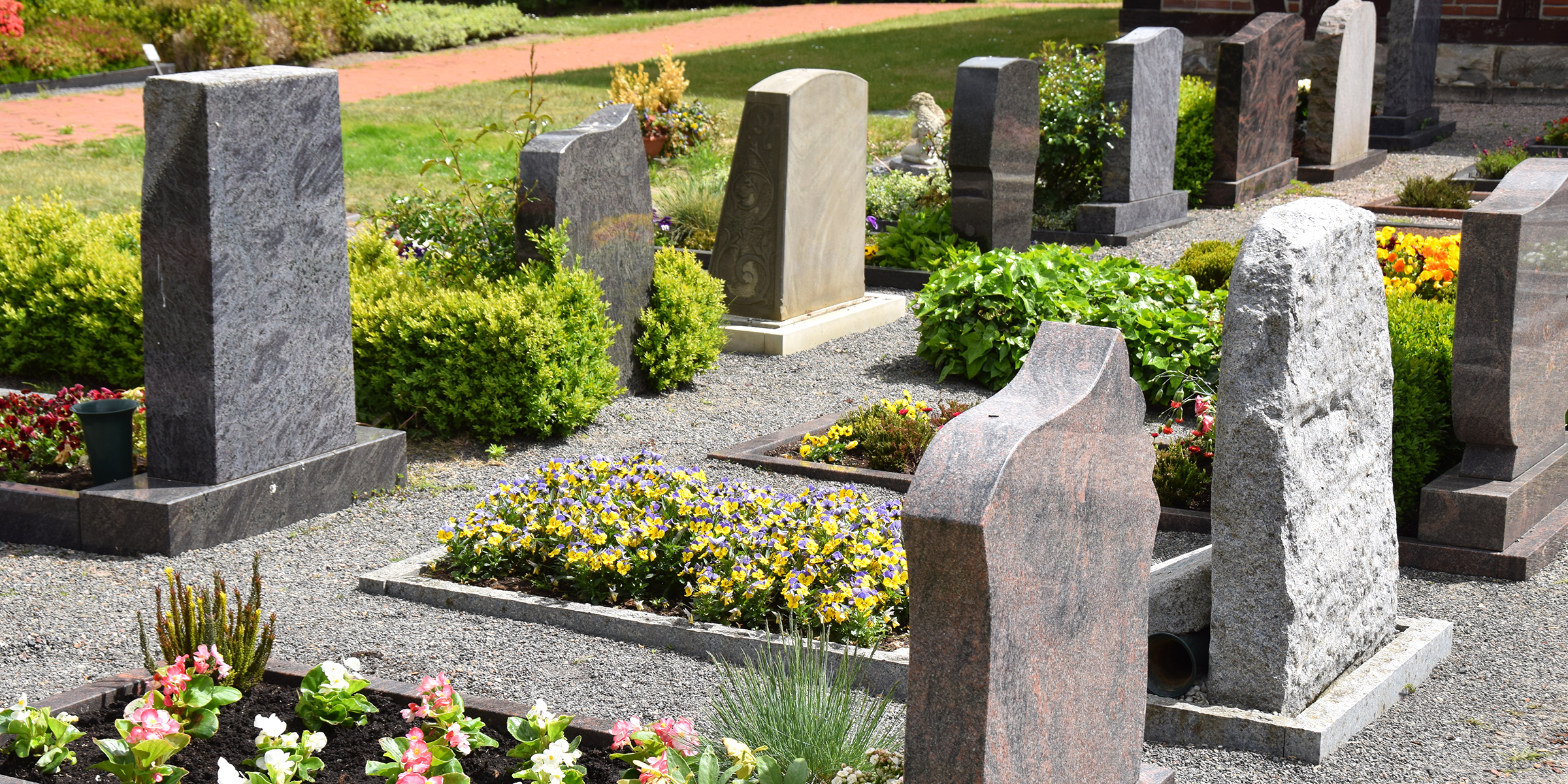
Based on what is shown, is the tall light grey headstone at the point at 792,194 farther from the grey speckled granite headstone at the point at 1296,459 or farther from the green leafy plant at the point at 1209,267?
the grey speckled granite headstone at the point at 1296,459

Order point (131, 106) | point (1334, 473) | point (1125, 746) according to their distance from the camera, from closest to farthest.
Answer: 1. point (1125, 746)
2. point (1334, 473)
3. point (131, 106)

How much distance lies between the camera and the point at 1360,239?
4.20m

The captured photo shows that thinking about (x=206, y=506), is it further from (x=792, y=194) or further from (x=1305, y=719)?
(x=792, y=194)

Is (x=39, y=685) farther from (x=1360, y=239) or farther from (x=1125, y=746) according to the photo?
(x=1360, y=239)

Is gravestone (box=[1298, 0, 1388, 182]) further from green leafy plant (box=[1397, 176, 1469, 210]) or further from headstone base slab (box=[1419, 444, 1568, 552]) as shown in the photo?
headstone base slab (box=[1419, 444, 1568, 552])

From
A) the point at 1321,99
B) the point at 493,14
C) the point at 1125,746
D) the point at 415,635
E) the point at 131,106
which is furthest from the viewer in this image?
the point at 493,14

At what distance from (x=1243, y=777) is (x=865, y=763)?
119 centimetres

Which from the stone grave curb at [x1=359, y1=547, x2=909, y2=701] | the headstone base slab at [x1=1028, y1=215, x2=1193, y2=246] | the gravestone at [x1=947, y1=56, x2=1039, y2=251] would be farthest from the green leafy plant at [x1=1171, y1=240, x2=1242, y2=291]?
the stone grave curb at [x1=359, y1=547, x2=909, y2=701]

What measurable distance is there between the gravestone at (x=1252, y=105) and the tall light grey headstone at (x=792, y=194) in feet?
15.6

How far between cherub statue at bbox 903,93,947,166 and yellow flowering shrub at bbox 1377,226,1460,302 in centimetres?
584

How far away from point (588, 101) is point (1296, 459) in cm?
1600

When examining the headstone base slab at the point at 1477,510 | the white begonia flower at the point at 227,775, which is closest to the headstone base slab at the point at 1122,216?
the headstone base slab at the point at 1477,510

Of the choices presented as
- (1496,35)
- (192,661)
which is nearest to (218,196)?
(192,661)

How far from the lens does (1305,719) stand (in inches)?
158
